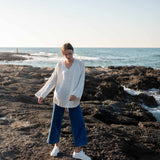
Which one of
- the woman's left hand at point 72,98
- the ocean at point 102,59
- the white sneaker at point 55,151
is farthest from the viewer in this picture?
the ocean at point 102,59

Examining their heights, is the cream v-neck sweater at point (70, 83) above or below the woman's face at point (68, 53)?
below

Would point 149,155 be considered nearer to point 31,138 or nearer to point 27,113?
point 31,138

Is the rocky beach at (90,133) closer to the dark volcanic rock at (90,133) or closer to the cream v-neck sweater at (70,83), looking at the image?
the dark volcanic rock at (90,133)

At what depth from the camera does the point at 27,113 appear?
4801mm

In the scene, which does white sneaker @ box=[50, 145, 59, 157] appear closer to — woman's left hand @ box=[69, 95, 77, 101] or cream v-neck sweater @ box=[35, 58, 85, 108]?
cream v-neck sweater @ box=[35, 58, 85, 108]

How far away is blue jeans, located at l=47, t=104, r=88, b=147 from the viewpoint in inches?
124

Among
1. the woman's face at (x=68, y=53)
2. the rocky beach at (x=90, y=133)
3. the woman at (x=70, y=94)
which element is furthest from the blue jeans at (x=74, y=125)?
the woman's face at (x=68, y=53)

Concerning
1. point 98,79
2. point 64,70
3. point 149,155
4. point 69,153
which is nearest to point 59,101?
point 64,70

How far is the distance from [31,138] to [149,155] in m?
2.02

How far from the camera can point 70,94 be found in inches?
121

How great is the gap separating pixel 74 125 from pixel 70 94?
1.61 ft

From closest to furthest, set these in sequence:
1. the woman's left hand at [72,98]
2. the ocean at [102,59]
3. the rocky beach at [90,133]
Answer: the woman's left hand at [72,98]
the rocky beach at [90,133]
the ocean at [102,59]

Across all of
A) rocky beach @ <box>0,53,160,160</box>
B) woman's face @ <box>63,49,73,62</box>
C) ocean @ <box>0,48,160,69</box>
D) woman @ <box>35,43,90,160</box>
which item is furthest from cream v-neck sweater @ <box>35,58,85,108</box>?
ocean @ <box>0,48,160,69</box>

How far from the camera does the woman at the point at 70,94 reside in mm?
3057
